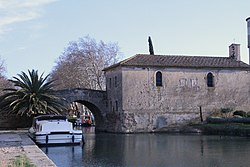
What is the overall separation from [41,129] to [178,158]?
9997 mm

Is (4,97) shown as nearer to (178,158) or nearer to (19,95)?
(19,95)

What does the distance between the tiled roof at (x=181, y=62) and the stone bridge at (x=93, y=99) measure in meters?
3.23

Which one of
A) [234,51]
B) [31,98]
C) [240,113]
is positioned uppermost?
[234,51]

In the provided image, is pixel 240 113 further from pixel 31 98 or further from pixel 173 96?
pixel 31 98

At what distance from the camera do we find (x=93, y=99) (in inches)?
1729

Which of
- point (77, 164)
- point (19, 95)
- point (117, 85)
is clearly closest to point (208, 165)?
point (77, 164)

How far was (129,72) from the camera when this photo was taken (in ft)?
135

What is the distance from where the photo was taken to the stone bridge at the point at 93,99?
140ft

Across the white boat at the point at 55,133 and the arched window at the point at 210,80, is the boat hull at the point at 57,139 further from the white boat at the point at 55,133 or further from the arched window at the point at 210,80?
the arched window at the point at 210,80

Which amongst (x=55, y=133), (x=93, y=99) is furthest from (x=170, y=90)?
(x=55, y=133)

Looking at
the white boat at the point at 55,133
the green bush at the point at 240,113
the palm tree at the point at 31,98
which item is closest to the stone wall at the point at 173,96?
the green bush at the point at 240,113

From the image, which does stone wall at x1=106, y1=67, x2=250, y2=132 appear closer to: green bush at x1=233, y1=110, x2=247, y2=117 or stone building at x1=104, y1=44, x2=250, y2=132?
stone building at x1=104, y1=44, x2=250, y2=132

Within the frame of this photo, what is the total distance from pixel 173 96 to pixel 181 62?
3.45 m

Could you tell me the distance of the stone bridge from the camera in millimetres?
42531
